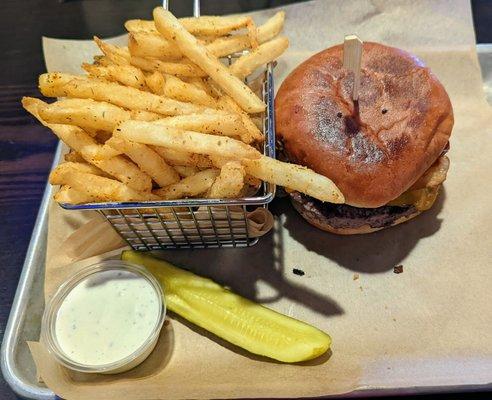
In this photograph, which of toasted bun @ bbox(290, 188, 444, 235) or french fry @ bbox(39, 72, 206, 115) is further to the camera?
toasted bun @ bbox(290, 188, 444, 235)

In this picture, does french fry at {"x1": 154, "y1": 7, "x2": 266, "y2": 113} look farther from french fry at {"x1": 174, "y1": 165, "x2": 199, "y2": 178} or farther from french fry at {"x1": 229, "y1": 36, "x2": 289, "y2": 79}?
french fry at {"x1": 174, "y1": 165, "x2": 199, "y2": 178}

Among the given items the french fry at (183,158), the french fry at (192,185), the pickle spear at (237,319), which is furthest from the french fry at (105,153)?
the pickle spear at (237,319)

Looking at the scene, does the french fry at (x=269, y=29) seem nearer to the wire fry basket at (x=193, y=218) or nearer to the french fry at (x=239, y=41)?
the french fry at (x=239, y=41)

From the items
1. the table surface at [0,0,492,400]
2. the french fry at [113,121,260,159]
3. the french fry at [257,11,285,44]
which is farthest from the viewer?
the table surface at [0,0,492,400]

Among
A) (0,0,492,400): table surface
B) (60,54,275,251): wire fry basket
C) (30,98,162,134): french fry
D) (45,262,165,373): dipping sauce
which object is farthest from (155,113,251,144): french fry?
(0,0,492,400): table surface

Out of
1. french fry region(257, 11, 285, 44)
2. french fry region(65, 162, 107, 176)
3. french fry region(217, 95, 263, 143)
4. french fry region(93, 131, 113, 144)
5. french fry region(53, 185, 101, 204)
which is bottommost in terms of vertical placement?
french fry region(53, 185, 101, 204)
